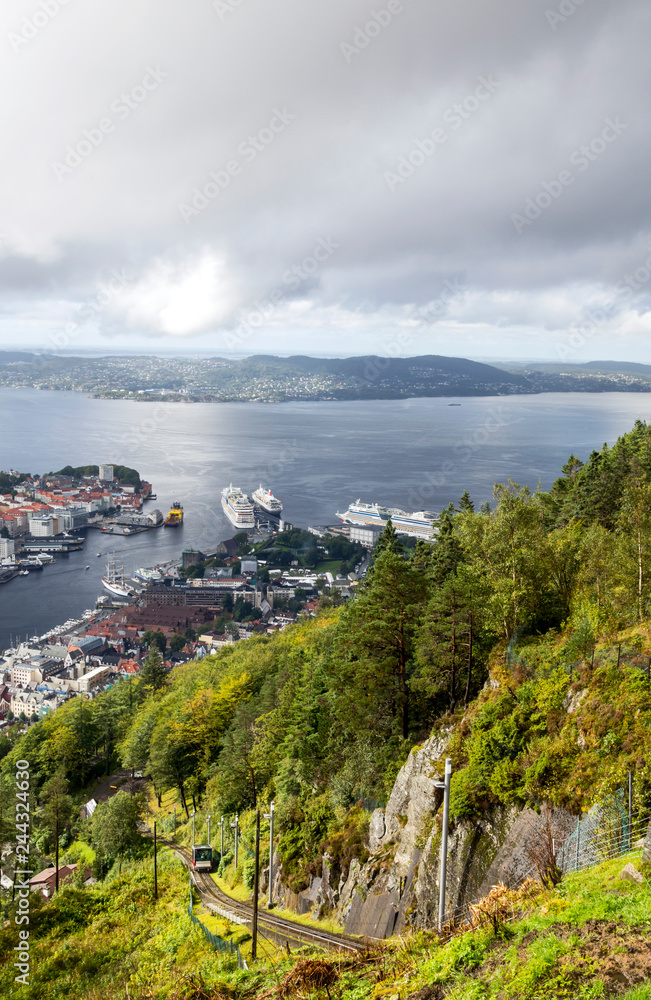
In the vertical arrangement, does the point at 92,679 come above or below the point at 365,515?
below

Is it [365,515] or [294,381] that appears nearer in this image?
[365,515]

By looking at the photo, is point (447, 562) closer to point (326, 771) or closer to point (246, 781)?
point (326, 771)

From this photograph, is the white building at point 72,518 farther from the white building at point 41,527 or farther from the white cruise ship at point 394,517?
the white cruise ship at point 394,517

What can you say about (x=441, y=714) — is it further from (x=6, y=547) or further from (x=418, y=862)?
(x=6, y=547)

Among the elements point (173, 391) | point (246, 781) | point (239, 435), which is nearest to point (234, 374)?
point (173, 391)

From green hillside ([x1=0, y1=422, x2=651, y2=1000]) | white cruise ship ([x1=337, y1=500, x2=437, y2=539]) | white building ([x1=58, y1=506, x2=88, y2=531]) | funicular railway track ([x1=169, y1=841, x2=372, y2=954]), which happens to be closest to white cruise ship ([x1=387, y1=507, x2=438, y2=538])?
white cruise ship ([x1=337, y1=500, x2=437, y2=539])

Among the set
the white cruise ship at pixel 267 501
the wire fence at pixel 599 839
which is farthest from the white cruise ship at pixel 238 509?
the wire fence at pixel 599 839

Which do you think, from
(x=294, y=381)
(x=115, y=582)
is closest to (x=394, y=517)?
Result: (x=115, y=582)
